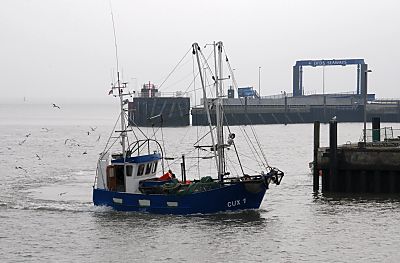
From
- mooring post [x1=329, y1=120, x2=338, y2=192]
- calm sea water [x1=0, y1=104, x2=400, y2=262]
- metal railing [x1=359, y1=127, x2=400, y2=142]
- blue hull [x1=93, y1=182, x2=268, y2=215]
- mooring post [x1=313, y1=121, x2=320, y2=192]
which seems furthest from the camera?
metal railing [x1=359, y1=127, x2=400, y2=142]

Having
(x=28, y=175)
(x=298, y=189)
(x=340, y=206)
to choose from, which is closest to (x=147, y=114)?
(x=28, y=175)

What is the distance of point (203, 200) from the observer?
1759 inches

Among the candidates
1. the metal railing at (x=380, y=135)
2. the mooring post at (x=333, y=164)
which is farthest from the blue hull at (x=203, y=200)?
the metal railing at (x=380, y=135)

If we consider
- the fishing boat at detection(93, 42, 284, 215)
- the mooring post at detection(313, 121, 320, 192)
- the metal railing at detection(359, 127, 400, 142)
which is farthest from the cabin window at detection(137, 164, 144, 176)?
the metal railing at detection(359, 127, 400, 142)

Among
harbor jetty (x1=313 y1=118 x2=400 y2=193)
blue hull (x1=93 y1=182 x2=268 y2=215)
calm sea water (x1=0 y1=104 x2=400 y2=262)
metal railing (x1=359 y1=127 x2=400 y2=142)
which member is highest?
metal railing (x1=359 y1=127 x2=400 y2=142)

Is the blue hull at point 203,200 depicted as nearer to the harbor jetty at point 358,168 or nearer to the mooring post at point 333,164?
the mooring post at point 333,164

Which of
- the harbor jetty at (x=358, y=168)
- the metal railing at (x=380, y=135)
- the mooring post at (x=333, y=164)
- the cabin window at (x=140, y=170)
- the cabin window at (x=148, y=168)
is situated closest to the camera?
the cabin window at (x=140, y=170)

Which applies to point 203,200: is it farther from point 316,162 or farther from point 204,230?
point 316,162

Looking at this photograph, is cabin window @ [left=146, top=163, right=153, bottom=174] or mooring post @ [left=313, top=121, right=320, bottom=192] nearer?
cabin window @ [left=146, top=163, right=153, bottom=174]

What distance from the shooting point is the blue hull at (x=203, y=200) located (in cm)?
4466

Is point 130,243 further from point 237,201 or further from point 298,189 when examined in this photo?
point 298,189

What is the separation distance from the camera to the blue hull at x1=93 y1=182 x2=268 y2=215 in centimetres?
4466

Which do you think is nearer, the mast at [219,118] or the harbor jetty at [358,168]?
the mast at [219,118]

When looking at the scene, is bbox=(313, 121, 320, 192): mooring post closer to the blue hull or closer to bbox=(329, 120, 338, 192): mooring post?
bbox=(329, 120, 338, 192): mooring post
